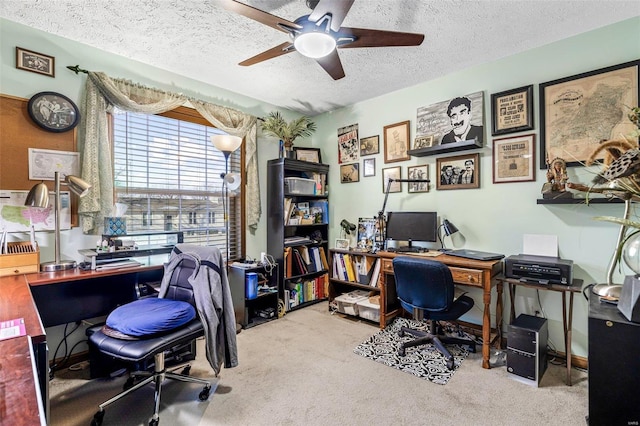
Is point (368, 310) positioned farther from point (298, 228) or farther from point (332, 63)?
point (332, 63)

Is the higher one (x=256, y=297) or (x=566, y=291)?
(x=566, y=291)

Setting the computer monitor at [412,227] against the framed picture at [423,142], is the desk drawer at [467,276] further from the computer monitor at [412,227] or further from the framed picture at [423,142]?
the framed picture at [423,142]

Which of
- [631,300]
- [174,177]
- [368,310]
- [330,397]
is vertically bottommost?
[330,397]

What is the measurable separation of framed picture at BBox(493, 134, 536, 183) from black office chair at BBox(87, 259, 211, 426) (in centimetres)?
264

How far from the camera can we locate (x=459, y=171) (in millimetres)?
2908

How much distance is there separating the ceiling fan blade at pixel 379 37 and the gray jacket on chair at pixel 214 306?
62.6 inches

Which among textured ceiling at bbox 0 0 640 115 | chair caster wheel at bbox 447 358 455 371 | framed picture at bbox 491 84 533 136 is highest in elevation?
textured ceiling at bbox 0 0 640 115

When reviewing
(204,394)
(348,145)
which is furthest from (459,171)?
(204,394)

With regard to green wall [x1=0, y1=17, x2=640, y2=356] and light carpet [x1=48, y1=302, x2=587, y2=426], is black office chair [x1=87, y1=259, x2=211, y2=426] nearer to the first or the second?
light carpet [x1=48, y1=302, x2=587, y2=426]

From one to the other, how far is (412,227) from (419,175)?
0.59 m

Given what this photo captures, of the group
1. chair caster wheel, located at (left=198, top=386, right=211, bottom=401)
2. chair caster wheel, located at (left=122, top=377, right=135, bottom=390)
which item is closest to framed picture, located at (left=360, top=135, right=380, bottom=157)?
chair caster wheel, located at (left=198, top=386, right=211, bottom=401)

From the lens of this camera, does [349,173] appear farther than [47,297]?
Yes

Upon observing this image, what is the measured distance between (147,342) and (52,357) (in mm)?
1376

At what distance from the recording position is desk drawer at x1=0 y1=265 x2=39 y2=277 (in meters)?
1.86
